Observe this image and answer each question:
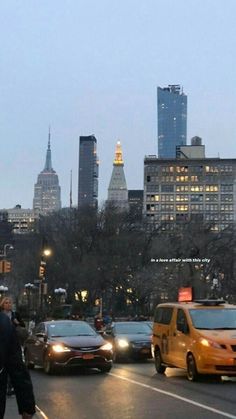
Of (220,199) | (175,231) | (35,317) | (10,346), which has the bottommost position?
(35,317)

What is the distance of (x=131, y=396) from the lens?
11641mm

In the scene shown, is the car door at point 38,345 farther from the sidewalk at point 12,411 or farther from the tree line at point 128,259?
the tree line at point 128,259

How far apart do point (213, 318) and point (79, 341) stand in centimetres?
346

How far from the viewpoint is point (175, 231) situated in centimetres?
6862

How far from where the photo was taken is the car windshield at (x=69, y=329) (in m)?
16.6

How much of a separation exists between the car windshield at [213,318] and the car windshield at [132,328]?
670cm

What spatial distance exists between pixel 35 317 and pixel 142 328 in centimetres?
2847

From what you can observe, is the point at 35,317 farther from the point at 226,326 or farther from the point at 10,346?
the point at 10,346

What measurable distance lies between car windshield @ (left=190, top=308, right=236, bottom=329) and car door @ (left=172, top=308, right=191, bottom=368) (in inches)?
10.0

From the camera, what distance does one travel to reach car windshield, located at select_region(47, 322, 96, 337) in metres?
16.6

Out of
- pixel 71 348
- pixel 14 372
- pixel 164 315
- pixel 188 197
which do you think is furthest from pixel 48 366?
pixel 188 197

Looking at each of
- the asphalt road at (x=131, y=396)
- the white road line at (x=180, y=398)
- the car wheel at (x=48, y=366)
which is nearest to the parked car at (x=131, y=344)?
the asphalt road at (x=131, y=396)

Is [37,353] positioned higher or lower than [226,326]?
lower

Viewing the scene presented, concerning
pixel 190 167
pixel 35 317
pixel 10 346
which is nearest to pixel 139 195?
pixel 190 167
